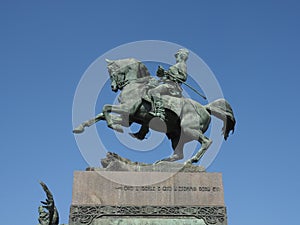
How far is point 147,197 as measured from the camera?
567 inches

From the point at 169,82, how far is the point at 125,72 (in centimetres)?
151

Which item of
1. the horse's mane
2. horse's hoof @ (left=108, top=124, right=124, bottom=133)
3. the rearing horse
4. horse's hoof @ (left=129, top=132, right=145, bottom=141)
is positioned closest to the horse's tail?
the rearing horse

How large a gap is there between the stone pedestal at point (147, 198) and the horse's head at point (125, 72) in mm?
3742

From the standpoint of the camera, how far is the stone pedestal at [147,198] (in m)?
13.9

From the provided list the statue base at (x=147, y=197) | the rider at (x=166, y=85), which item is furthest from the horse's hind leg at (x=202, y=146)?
the rider at (x=166, y=85)

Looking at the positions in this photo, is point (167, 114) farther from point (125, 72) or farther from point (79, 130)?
point (79, 130)

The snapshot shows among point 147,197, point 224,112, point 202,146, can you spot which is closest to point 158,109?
point 202,146

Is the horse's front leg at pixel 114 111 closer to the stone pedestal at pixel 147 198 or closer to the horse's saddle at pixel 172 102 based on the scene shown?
the horse's saddle at pixel 172 102

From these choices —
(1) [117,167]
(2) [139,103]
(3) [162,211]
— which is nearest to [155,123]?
(2) [139,103]

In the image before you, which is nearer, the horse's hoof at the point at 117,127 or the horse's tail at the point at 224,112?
the horse's hoof at the point at 117,127

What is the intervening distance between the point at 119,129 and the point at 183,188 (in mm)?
2856

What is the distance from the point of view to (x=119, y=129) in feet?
52.9

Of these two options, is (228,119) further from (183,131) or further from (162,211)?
(162,211)

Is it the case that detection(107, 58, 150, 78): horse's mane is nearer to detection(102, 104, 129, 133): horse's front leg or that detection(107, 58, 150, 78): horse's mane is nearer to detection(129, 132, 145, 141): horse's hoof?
detection(102, 104, 129, 133): horse's front leg
